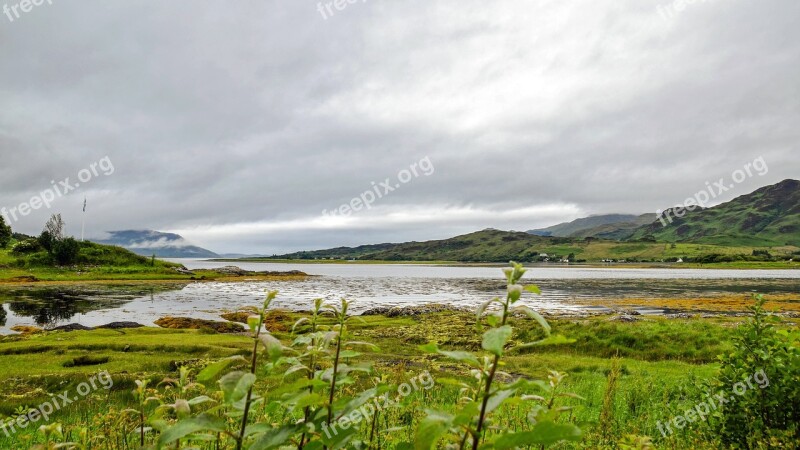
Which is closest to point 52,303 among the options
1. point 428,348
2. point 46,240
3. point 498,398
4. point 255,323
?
point 255,323

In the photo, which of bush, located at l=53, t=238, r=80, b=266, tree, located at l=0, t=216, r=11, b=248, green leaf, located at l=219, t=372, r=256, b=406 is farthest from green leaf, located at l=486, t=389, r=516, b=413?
tree, located at l=0, t=216, r=11, b=248

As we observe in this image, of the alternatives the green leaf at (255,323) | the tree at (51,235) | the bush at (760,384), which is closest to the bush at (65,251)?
the tree at (51,235)

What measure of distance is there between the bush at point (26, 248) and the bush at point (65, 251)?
10.3 metres

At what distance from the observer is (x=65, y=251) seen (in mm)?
127438

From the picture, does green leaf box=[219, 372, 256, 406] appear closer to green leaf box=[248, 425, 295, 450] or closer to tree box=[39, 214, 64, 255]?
green leaf box=[248, 425, 295, 450]

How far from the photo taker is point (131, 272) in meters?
128

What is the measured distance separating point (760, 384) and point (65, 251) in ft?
519

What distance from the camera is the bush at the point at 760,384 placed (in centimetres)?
706

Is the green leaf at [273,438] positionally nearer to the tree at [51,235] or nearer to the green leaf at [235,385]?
the green leaf at [235,385]

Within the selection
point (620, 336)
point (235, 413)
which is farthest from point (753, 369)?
point (620, 336)

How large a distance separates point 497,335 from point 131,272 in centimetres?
14883

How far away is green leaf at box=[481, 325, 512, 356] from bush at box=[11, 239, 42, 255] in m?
169

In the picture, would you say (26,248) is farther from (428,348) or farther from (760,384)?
(760,384)

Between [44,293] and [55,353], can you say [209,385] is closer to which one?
[55,353]
